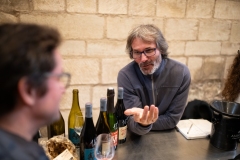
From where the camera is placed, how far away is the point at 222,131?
110 centimetres

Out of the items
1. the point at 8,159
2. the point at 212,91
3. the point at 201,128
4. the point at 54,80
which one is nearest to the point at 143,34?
the point at 201,128

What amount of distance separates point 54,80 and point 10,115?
0.13 m

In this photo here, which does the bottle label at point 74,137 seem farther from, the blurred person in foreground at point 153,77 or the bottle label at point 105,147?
the blurred person in foreground at point 153,77

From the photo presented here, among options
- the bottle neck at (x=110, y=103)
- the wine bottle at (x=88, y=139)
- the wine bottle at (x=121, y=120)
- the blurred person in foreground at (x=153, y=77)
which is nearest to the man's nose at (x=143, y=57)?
the blurred person in foreground at (x=153, y=77)

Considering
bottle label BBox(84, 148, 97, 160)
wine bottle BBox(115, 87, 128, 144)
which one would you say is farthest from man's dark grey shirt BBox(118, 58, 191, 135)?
bottle label BBox(84, 148, 97, 160)

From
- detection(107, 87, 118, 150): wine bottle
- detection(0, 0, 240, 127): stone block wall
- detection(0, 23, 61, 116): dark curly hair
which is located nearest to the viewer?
detection(0, 23, 61, 116): dark curly hair

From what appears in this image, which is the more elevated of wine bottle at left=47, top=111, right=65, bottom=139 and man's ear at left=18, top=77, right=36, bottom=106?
man's ear at left=18, top=77, right=36, bottom=106

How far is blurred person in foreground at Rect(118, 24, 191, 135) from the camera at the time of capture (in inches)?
57.1

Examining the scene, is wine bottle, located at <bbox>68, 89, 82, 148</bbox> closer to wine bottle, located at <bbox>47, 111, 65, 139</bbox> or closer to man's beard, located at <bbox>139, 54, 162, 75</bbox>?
wine bottle, located at <bbox>47, 111, 65, 139</bbox>

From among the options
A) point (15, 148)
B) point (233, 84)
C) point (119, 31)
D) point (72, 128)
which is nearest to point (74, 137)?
point (72, 128)

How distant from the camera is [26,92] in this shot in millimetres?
521

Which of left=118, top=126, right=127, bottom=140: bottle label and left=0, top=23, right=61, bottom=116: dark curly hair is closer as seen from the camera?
left=0, top=23, right=61, bottom=116: dark curly hair

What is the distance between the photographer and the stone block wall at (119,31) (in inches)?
74.8

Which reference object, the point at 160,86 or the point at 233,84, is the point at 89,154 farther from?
the point at 233,84
